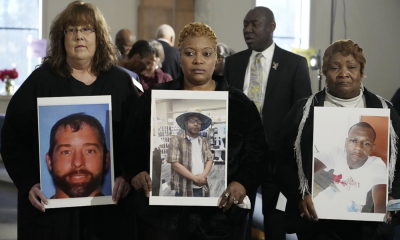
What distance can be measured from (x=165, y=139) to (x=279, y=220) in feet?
4.72

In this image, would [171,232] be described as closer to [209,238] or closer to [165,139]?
[209,238]

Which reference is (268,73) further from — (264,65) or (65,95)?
(65,95)

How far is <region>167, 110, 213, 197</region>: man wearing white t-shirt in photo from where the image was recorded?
2316mm

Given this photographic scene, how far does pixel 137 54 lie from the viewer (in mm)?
5359

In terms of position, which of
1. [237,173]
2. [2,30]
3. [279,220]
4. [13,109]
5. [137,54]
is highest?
[2,30]

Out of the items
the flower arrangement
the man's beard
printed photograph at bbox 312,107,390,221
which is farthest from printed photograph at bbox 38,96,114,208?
the flower arrangement

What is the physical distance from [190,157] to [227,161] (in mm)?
138

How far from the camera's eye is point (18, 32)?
10.5 meters

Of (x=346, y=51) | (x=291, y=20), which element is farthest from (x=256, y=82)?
(x=291, y=20)

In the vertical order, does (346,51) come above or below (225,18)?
below

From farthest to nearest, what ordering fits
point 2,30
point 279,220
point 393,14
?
point 2,30, point 393,14, point 279,220

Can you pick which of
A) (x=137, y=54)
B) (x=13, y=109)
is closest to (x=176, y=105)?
(x=13, y=109)

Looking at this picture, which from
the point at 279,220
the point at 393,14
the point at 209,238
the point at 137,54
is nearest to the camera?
the point at 209,238

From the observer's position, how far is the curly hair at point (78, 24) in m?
2.59
